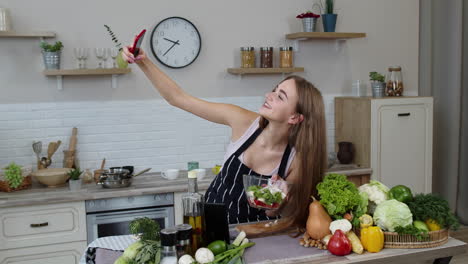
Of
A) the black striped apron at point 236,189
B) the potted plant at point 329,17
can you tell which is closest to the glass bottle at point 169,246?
the black striped apron at point 236,189

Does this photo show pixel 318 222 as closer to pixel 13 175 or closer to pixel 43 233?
pixel 43 233

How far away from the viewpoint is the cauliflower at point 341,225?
7.56 feet

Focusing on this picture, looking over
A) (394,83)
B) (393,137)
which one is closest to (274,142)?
(393,137)

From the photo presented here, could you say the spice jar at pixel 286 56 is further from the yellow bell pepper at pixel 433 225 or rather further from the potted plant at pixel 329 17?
the yellow bell pepper at pixel 433 225

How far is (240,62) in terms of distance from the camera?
505 centimetres

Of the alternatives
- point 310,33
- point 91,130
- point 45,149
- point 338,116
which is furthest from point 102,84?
point 338,116

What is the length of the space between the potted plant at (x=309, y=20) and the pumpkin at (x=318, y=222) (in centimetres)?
294

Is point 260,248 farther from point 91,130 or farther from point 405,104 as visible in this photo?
point 405,104

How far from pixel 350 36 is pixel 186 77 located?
1.58m

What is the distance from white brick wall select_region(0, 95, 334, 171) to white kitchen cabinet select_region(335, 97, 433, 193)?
0.95 m

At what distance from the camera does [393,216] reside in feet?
7.60

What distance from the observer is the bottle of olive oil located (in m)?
2.20

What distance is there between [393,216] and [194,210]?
0.85 metres

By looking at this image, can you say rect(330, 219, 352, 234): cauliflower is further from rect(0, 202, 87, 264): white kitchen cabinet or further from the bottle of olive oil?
rect(0, 202, 87, 264): white kitchen cabinet
